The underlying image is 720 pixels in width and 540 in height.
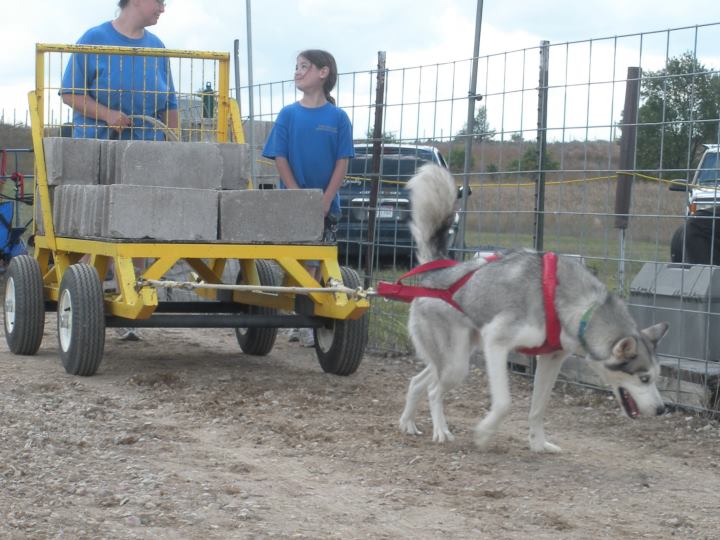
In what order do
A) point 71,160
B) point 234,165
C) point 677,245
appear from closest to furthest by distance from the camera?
point 677,245 < point 71,160 < point 234,165

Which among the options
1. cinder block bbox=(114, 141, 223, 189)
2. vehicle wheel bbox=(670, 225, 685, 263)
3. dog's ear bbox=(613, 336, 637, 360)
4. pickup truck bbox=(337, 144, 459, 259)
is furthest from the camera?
pickup truck bbox=(337, 144, 459, 259)

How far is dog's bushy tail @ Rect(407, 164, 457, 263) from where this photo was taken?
593cm

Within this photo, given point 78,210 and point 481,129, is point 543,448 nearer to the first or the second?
point 481,129

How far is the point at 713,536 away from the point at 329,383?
3.38 metres

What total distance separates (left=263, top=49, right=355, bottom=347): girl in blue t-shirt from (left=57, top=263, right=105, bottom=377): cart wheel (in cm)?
177

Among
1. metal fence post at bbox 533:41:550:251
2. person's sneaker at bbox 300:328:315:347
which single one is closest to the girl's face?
metal fence post at bbox 533:41:550:251

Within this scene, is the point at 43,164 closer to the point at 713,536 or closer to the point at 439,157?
the point at 439,157

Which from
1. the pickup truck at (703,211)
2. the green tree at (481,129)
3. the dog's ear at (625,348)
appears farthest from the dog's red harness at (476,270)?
the green tree at (481,129)

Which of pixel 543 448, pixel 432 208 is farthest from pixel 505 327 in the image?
pixel 432 208

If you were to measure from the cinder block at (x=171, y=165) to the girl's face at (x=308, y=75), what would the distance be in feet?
3.22

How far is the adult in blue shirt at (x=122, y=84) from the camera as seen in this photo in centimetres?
803

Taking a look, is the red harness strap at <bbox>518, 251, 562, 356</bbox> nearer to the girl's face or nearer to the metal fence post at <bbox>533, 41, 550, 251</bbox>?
the metal fence post at <bbox>533, 41, 550, 251</bbox>

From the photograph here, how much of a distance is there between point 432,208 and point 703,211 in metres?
1.78

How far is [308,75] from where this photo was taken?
804 centimetres
